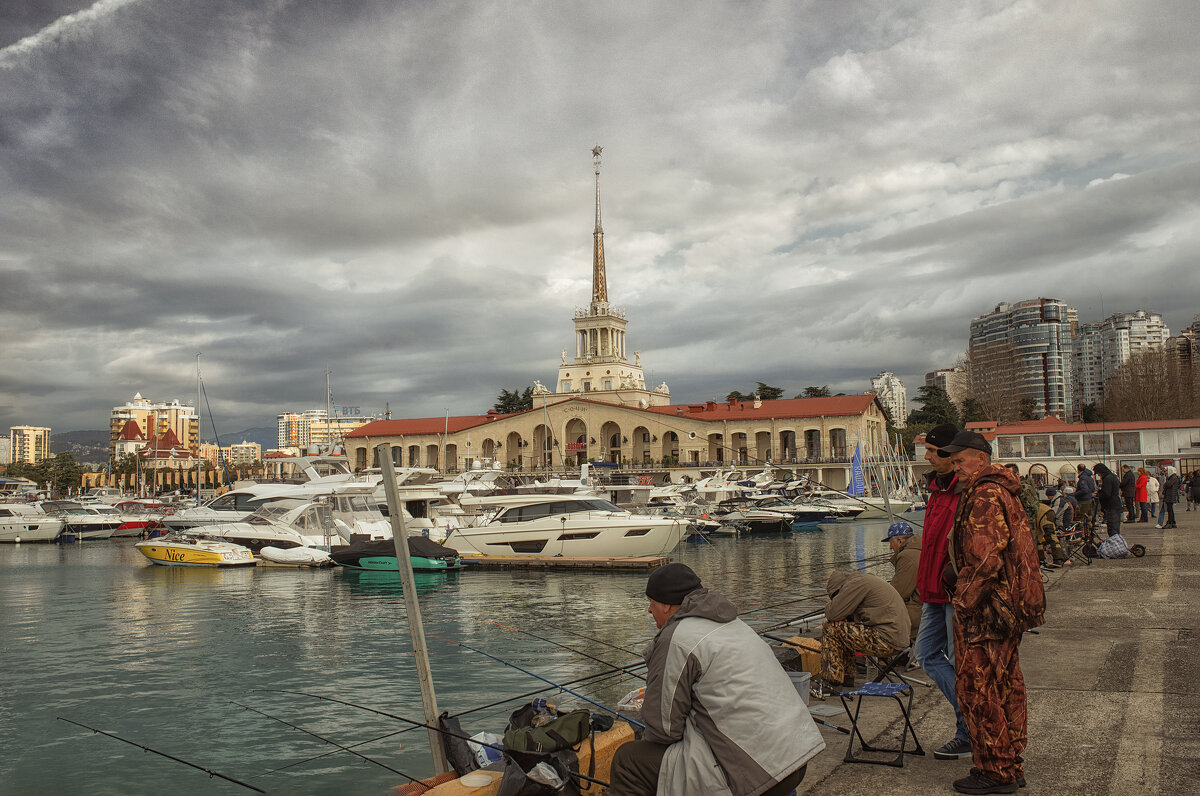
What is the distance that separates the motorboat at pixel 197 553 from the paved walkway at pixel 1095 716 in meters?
25.2

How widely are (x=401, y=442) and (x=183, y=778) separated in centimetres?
8446

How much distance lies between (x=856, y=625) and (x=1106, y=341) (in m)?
176

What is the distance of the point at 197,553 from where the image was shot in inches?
1125

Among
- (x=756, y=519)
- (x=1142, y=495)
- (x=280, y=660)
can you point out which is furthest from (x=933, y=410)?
(x=280, y=660)

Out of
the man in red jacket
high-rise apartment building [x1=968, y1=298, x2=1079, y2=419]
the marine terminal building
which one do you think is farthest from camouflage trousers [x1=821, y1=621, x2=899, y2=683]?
high-rise apartment building [x1=968, y1=298, x2=1079, y2=419]

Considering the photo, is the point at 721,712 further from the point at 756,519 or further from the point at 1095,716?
the point at 756,519

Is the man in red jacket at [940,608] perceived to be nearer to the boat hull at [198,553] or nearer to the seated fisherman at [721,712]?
the seated fisherman at [721,712]

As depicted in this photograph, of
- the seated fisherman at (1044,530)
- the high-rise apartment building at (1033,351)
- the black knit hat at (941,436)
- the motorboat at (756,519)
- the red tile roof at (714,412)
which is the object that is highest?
the high-rise apartment building at (1033,351)

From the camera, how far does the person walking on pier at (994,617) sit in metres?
→ 4.71

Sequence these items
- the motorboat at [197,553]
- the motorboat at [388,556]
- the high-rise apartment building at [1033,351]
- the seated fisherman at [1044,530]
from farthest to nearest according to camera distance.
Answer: the high-rise apartment building at [1033,351], the motorboat at [197,553], the motorboat at [388,556], the seated fisherman at [1044,530]

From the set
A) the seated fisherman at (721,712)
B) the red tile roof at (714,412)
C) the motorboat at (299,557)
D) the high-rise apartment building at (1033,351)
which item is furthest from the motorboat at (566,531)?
the high-rise apartment building at (1033,351)

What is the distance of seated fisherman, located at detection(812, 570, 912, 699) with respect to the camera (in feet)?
22.1

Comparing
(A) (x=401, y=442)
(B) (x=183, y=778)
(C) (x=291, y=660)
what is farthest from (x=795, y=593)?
(A) (x=401, y=442)

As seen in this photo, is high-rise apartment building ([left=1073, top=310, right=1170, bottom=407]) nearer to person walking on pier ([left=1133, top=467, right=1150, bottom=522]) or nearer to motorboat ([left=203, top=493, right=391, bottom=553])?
person walking on pier ([left=1133, top=467, right=1150, bottom=522])
